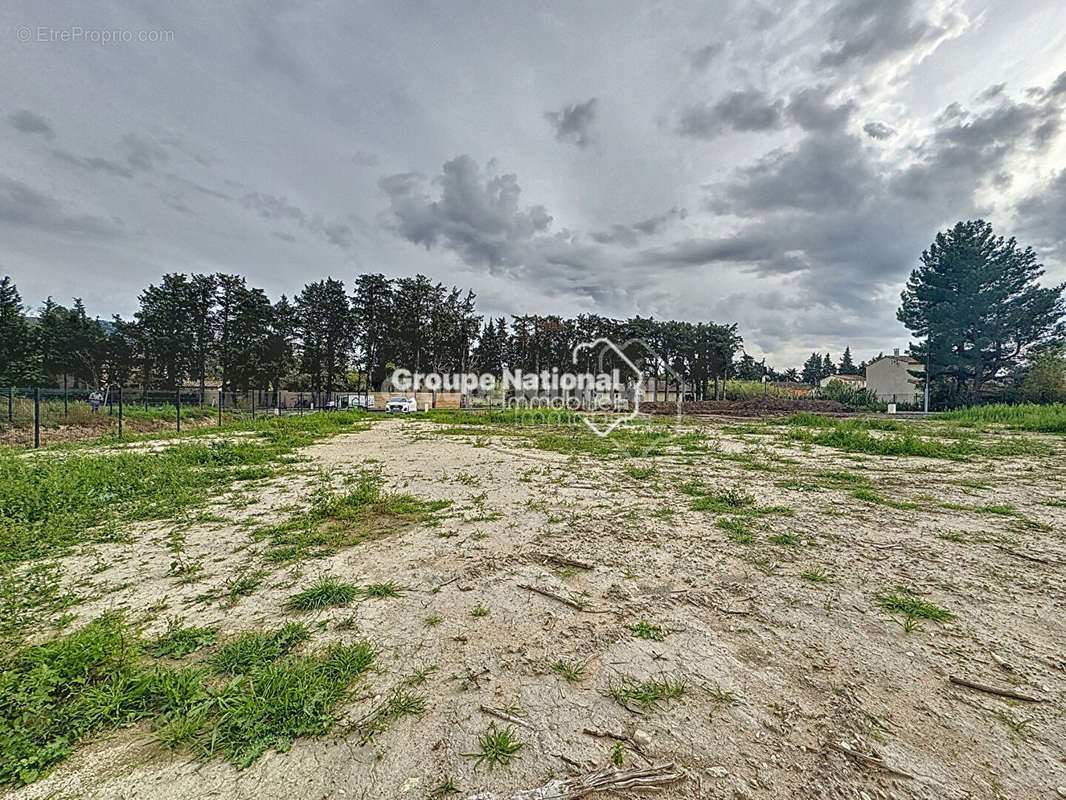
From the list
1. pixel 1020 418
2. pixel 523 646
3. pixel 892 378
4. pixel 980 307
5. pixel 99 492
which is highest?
pixel 980 307

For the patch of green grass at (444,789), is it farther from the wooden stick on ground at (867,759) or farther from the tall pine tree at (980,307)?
the tall pine tree at (980,307)

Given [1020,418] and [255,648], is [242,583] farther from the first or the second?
[1020,418]

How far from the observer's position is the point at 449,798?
1.47 meters

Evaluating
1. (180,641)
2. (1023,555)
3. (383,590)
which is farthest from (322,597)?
(1023,555)

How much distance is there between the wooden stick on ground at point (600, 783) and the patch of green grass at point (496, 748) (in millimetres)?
139

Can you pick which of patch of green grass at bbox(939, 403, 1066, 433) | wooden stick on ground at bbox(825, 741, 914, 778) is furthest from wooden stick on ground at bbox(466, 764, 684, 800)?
patch of green grass at bbox(939, 403, 1066, 433)

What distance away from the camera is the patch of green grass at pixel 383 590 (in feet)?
9.82

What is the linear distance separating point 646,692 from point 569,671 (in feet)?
1.30

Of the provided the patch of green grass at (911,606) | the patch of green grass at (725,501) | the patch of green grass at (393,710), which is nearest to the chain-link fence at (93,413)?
the patch of green grass at (393,710)

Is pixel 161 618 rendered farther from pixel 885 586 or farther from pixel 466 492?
pixel 885 586

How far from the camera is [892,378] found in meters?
42.8

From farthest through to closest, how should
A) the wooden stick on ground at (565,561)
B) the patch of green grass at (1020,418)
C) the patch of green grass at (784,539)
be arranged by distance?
the patch of green grass at (1020,418), the patch of green grass at (784,539), the wooden stick on ground at (565,561)

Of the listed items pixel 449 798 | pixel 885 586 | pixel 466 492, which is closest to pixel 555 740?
pixel 449 798

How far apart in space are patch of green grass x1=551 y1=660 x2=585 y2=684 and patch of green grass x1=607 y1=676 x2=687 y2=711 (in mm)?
163
